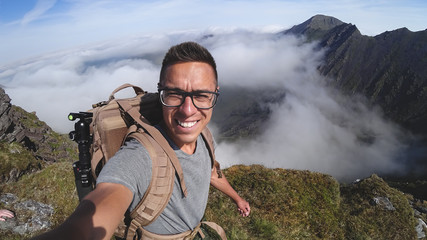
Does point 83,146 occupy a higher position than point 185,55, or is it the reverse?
point 185,55

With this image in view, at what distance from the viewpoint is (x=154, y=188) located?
262 cm

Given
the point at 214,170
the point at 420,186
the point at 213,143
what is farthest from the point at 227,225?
the point at 420,186

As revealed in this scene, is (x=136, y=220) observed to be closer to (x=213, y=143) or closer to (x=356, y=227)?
(x=213, y=143)

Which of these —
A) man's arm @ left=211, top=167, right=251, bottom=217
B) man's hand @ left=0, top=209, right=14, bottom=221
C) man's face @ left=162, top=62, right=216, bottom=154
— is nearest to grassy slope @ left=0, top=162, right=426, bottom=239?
man's hand @ left=0, top=209, right=14, bottom=221

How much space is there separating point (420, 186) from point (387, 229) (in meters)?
149

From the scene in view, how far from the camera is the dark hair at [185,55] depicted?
2887 mm

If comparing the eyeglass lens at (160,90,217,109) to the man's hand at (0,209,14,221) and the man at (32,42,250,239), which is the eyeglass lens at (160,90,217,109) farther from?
the man's hand at (0,209,14,221)

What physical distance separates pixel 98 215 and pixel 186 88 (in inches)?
63.9

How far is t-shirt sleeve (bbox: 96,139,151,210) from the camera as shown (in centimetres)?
239

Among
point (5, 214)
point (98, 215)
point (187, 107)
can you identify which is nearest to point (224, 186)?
point (187, 107)

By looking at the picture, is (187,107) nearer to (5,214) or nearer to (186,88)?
(186,88)

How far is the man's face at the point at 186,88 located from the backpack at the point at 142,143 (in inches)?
10.6

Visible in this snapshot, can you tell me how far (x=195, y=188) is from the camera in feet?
10.8

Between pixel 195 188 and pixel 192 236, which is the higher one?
pixel 195 188
